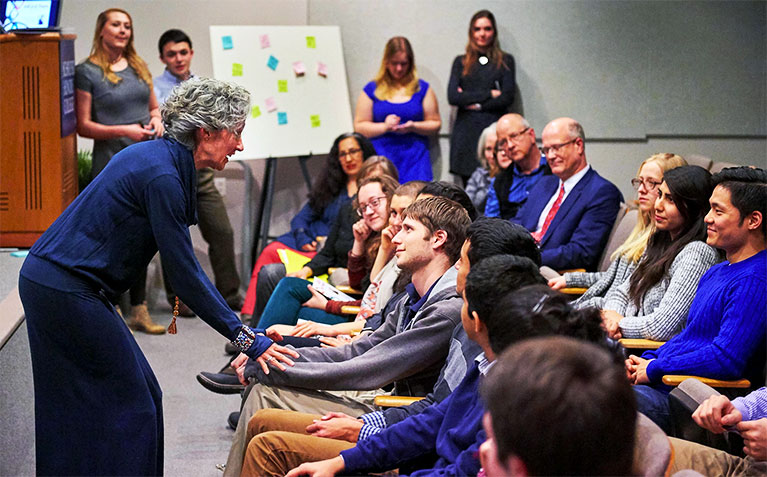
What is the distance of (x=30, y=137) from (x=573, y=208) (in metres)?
2.67

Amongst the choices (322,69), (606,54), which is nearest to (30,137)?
(322,69)

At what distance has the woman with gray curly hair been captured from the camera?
2170 millimetres

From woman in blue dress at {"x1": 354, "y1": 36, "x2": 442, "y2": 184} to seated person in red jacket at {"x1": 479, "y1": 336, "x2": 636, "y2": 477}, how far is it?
4632mm

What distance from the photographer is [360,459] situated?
6.64ft

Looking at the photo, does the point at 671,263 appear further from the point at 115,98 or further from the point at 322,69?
the point at 322,69

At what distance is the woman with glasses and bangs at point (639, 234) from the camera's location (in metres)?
3.23

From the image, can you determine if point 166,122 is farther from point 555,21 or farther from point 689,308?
point 555,21

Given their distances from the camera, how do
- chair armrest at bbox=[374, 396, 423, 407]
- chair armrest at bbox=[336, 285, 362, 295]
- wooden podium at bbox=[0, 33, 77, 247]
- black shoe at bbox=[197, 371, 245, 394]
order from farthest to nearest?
wooden podium at bbox=[0, 33, 77, 247] → chair armrest at bbox=[336, 285, 362, 295] → black shoe at bbox=[197, 371, 245, 394] → chair armrest at bbox=[374, 396, 423, 407]

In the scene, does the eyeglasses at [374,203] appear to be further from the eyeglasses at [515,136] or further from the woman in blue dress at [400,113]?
the woman in blue dress at [400,113]

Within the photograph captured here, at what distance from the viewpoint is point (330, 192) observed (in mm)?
4938

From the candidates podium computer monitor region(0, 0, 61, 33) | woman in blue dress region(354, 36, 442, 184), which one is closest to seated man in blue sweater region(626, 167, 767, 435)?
woman in blue dress region(354, 36, 442, 184)

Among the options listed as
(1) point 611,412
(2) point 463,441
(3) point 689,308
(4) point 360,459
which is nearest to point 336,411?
(4) point 360,459

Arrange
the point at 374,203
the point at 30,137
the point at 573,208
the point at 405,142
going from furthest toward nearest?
1. the point at 405,142
2. the point at 30,137
3. the point at 573,208
4. the point at 374,203

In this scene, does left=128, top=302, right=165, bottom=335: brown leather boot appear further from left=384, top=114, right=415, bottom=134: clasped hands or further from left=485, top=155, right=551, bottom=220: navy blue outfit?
left=485, top=155, right=551, bottom=220: navy blue outfit
